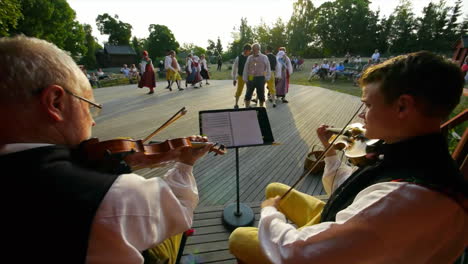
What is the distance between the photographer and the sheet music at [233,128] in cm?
186

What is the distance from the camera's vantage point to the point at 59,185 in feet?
2.14

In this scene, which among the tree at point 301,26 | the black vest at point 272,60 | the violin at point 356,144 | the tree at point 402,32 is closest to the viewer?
the violin at point 356,144

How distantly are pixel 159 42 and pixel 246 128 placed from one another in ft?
172

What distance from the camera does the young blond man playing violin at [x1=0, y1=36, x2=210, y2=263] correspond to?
2.09 ft

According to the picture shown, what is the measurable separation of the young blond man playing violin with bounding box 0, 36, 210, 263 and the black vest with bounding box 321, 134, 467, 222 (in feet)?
2.76

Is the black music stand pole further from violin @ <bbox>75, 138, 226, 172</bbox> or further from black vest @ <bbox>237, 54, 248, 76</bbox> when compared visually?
black vest @ <bbox>237, 54, 248, 76</bbox>

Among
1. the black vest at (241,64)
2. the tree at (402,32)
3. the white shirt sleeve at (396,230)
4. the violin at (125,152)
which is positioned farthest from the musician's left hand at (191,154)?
the tree at (402,32)

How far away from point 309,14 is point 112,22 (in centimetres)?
4372

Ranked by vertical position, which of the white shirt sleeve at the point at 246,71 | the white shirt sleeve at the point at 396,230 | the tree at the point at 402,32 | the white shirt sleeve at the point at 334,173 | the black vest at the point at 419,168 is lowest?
the white shirt sleeve at the point at 334,173

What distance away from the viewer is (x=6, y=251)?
64 cm

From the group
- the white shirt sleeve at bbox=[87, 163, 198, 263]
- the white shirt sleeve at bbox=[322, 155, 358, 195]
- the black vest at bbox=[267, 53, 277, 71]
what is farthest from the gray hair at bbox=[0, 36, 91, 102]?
the black vest at bbox=[267, 53, 277, 71]

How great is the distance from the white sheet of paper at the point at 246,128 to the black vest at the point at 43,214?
1.32 m

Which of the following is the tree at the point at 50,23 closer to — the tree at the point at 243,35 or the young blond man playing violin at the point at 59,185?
the young blond man playing violin at the point at 59,185

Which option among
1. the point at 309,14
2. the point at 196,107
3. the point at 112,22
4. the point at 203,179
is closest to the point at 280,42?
the point at 309,14
